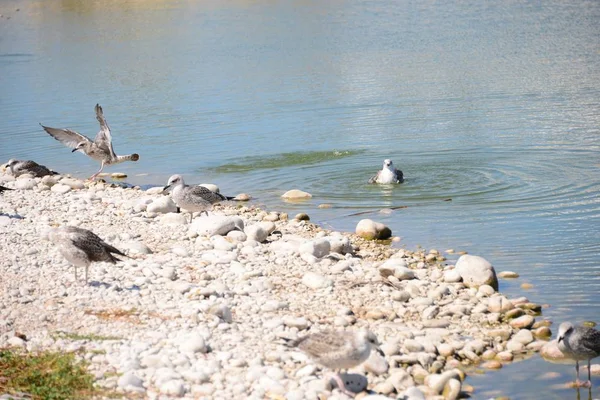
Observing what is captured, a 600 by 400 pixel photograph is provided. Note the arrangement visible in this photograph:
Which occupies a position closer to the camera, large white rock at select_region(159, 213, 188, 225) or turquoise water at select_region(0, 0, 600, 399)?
turquoise water at select_region(0, 0, 600, 399)

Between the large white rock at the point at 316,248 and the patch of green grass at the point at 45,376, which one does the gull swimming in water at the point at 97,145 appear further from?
the patch of green grass at the point at 45,376

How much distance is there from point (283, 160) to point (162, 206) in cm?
555

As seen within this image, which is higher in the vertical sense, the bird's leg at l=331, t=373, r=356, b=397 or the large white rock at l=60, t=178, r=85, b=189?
the large white rock at l=60, t=178, r=85, b=189

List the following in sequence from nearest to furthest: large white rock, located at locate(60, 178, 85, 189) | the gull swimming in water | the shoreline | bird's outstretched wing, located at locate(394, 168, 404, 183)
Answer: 1. the shoreline
2. bird's outstretched wing, located at locate(394, 168, 404, 183)
3. large white rock, located at locate(60, 178, 85, 189)
4. the gull swimming in water

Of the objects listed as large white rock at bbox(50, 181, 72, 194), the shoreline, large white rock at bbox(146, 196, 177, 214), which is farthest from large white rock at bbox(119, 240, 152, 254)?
large white rock at bbox(50, 181, 72, 194)

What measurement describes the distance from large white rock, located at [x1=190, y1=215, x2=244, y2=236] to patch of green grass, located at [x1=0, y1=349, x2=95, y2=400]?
17.4 feet

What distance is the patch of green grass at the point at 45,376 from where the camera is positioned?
766 cm

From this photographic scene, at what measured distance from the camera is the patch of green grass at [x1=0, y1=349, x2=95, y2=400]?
7664 mm

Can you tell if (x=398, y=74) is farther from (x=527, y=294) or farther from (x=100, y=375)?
(x=100, y=375)

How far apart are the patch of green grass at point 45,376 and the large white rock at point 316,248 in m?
4.77

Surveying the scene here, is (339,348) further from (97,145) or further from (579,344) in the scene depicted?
(97,145)

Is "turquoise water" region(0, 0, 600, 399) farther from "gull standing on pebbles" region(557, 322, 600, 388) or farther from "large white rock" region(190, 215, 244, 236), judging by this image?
"large white rock" region(190, 215, 244, 236)

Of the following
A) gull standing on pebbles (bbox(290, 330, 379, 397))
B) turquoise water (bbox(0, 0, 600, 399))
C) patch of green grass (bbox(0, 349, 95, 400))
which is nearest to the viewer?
patch of green grass (bbox(0, 349, 95, 400))

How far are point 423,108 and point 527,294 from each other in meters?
14.8
